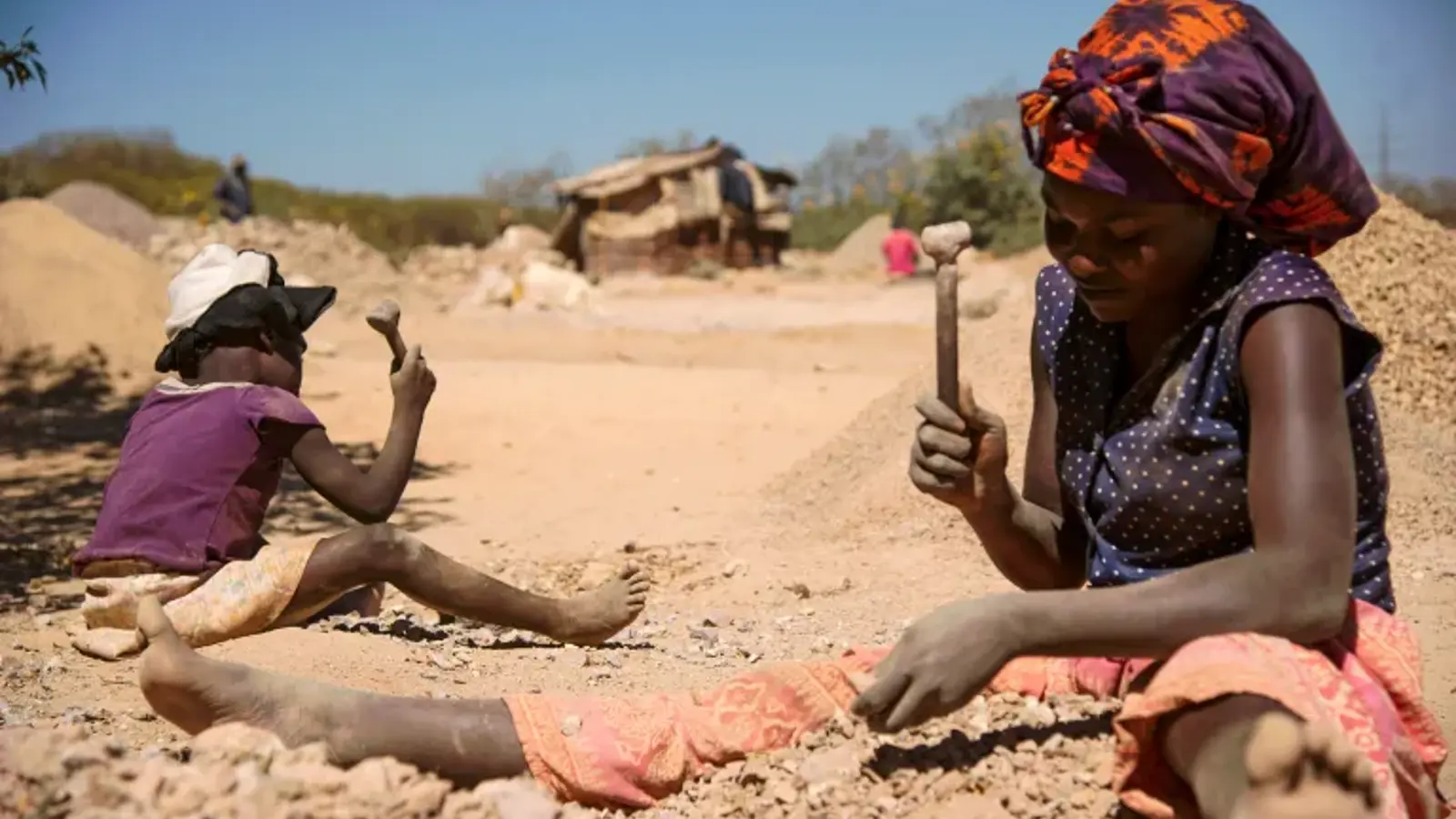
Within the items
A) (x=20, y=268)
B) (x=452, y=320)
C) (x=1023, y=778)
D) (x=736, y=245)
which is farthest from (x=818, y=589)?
(x=736, y=245)

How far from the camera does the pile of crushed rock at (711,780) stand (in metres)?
2.20

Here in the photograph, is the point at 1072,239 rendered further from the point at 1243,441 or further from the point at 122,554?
the point at 122,554

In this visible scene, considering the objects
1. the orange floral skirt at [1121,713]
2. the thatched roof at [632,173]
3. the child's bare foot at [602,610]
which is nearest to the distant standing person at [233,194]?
the thatched roof at [632,173]

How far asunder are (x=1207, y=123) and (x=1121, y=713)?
86 centimetres

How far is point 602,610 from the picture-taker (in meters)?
3.82

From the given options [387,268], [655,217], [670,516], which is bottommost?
[387,268]

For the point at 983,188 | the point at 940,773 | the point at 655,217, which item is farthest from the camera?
the point at 983,188

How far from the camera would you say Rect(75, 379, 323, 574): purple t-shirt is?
379cm

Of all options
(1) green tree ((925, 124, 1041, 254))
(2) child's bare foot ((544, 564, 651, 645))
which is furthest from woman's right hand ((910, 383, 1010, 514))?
(1) green tree ((925, 124, 1041, 254))

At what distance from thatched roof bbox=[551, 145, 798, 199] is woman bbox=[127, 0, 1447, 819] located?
23.1 m

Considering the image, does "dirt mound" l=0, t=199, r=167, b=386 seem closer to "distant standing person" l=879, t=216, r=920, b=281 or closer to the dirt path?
the dirt path

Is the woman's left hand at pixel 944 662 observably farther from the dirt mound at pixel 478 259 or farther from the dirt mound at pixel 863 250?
the dirt mound at pixel 863 250

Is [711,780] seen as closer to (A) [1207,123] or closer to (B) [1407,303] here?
(A) [1207,123]

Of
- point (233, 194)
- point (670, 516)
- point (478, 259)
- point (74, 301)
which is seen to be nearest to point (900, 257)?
point (478, 259)
